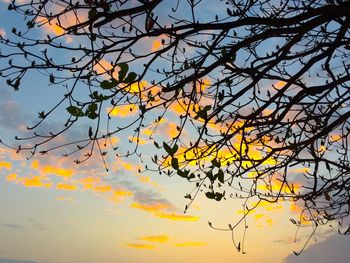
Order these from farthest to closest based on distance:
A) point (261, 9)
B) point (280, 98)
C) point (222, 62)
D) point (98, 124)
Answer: point (261, 9) → point (280, 98) → point (222, 62) → point (98, 124)

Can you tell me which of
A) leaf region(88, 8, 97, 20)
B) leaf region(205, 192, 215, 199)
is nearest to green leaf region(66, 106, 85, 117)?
leaf region(88, 8, 97, 20)

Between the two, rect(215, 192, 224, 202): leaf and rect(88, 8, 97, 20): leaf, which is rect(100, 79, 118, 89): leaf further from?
rect(215, 192, 224, 202): leaf

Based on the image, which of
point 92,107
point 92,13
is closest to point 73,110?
point 92,107

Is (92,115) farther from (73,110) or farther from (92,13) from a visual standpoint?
(92,13)

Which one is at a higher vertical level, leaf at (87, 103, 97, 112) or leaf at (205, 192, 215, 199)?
leaf at (87, 103, 97, 112)

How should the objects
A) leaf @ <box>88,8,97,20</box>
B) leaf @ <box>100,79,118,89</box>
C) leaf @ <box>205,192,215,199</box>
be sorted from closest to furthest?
leaf @ <box>100,79,118,89</box>, leaf @ <box>88,8,97,20</box>, leaf @ <box>205,192,215,199</box>

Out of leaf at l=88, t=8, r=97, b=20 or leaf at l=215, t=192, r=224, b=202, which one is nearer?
leaf at l=88, t=8, r=97, b=20

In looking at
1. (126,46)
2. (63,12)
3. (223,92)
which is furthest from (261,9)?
(63,12)

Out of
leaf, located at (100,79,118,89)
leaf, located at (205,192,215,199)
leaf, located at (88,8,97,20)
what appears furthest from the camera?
leaf, located at (205,192,215,199)

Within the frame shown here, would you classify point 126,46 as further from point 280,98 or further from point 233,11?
point 280,98

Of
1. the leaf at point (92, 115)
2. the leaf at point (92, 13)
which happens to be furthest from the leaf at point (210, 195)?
the leaf at point (92, 13)

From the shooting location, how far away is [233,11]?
4.66 m

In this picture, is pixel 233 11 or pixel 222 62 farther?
pixel 233 11

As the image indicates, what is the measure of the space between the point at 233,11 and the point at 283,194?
2.41 m
